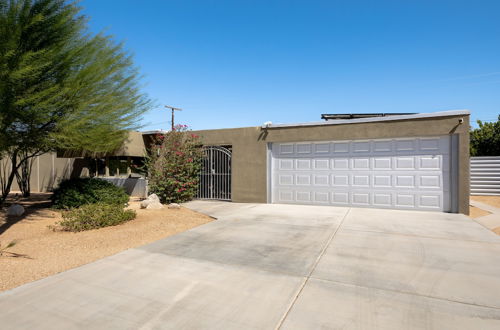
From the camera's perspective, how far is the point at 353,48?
39.3ft

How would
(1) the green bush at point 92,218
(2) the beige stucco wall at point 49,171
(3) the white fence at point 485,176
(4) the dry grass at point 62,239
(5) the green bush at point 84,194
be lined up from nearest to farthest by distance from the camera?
1. (4) the dry grass at point 62,239
2. (1) the green bush at point 92,218
3. (5) the green bush at point 84,194
4. (3) the white fence at point 485,176
5. (2) the beige stucco wall at point 49,171

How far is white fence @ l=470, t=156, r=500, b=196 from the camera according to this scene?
12336 millimetres

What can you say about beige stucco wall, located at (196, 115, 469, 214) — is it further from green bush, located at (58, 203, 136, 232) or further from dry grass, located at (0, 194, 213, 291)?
green bush, located at (58, 203, 136, 232)

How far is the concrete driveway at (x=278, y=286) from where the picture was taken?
2.50 meters

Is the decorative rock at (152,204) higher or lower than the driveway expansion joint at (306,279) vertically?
higher

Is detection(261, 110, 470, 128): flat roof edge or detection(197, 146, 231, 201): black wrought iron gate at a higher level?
detection(261, 110, 470, 128): flat roof edge

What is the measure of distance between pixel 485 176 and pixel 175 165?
1423cm

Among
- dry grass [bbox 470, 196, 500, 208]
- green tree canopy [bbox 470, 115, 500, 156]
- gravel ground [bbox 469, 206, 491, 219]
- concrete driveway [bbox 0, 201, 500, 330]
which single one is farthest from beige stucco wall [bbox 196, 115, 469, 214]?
green tree canopy [bbox 470, 115, 500, 156]

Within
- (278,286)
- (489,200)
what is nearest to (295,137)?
A: (278,286)

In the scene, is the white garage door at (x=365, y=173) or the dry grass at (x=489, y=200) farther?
the dry grass at (x=489, y=200)

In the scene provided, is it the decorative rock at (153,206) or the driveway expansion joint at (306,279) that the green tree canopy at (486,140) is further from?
the decorative rock at (153,206)

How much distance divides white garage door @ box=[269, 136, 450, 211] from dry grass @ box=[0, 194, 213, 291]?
401 centimetres

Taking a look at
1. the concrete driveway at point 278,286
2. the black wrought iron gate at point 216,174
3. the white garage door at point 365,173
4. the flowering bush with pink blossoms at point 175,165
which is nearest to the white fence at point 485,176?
the white garage door at point 365,173

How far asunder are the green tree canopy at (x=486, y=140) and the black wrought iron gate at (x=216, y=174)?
18.4 m
